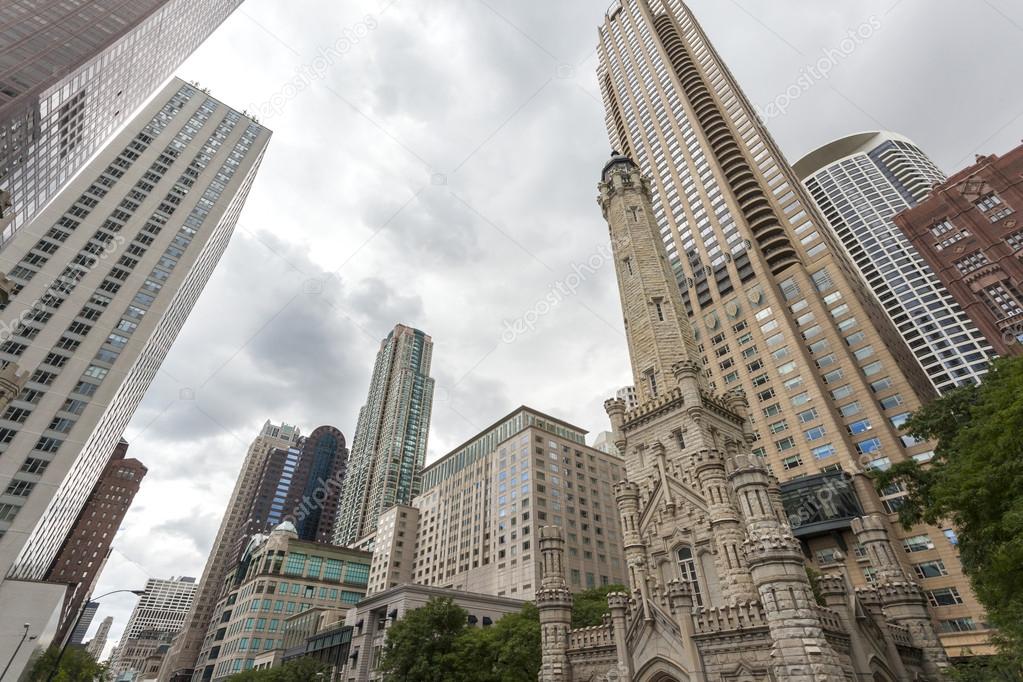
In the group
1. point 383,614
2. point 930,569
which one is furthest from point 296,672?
point 930,569

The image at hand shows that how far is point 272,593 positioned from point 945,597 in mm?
92479

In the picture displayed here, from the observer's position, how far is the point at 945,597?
157 feet

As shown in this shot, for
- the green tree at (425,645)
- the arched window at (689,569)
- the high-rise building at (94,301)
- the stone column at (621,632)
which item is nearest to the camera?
the stone column at (621,632)

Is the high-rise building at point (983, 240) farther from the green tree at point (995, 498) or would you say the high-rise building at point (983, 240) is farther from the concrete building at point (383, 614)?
the concrete building at point (383, 614)

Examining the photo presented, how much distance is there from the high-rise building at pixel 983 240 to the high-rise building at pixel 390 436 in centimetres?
13553

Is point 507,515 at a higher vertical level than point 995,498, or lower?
higher

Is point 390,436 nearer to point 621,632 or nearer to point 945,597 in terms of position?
point 945,597

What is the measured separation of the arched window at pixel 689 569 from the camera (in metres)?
21.2

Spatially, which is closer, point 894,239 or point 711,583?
point 711,583

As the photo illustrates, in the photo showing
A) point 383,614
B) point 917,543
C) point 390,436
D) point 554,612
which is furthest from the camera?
point 390,436

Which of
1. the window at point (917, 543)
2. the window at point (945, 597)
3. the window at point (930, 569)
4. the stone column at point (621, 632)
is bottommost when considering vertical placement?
the stone column at point (621, 632)

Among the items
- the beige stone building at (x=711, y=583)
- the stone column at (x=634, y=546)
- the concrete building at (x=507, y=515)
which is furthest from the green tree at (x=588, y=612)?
the concrete building at (x=507, y=515)

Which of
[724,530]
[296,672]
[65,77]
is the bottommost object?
[296,672]

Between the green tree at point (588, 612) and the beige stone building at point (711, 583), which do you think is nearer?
the beige stone building at point (711, 583)
